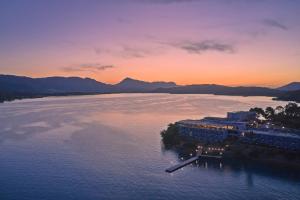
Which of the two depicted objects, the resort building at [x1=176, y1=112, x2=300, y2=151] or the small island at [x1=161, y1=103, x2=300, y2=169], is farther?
the resort building at [x1=176, y1=112, x2=300, y2=151]

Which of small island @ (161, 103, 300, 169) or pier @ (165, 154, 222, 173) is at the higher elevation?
small island @ (161, 103, 300, 169)

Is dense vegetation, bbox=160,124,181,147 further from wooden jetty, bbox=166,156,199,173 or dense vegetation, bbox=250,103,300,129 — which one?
dense vegetation, bbox=250,103,300,129

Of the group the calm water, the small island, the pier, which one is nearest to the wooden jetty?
the pier

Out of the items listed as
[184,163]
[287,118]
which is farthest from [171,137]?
[287,118]

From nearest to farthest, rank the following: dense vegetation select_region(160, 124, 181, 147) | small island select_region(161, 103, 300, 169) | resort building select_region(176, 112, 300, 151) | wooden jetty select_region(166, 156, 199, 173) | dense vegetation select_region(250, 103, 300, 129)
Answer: wooden jetty select_region(166, 156, 199, 173) → small island select_region(161, 103, 300, 169) → resort building select_region(176, 112, 300, 151) → dense vegetation select_region(160, 124, 181, 147) → dense vegetation select_region(250, 103, 300, 129)

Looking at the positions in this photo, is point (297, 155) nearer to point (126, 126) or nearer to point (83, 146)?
point (83, 146)

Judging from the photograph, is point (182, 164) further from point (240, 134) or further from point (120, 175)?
point (240, 134)

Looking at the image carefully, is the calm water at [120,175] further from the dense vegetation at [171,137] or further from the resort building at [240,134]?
the resort building at [240,134]

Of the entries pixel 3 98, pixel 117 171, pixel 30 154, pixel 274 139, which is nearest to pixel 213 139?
pixel 274 139
